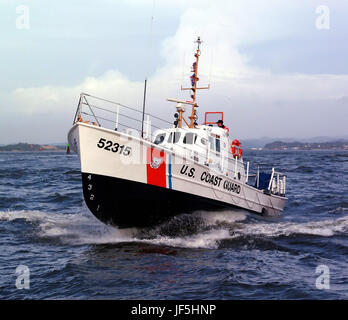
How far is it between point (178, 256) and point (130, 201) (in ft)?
6.79

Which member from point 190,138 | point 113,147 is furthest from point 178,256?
point 190,138

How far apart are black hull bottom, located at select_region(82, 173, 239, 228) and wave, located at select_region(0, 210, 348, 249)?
407 mm

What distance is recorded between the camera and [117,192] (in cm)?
998

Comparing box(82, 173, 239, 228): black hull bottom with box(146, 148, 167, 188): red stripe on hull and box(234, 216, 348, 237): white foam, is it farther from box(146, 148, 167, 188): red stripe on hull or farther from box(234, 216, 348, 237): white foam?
box(234, 216, 348, 237): white foam

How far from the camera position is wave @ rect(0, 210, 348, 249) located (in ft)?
35.4

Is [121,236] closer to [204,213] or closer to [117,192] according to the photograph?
[117,192]

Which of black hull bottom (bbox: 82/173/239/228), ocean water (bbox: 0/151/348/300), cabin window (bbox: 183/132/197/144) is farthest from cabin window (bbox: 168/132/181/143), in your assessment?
ocean water (bbox: 0/151/348/300)

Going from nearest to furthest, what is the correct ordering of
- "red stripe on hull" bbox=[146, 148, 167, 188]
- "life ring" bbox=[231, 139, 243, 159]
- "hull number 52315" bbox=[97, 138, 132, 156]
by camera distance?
"hull number 52315" bbox=[97, 138, 132, 156] → "red stripe on hull" bbox=[146, 148, 167, 188] → "life ring" bbox=[231, 139, 243, 159]

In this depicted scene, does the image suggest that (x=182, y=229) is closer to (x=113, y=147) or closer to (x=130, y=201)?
(x=130, y=201)

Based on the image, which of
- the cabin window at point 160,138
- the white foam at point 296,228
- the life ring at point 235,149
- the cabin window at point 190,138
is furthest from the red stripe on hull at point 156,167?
the life ring at point 235,149

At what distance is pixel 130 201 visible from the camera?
10172mm

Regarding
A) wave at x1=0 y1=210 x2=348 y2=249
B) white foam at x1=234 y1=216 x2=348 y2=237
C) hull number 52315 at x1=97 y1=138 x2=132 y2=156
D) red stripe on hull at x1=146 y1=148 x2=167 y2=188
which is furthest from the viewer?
white foam at x1=234 y1=216 x2=348 y2=237

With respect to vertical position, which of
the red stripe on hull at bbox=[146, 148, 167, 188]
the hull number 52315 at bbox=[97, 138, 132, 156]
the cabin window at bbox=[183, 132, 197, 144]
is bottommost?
the red stripe on hull at bbox=[146, 148, 167, 188]
